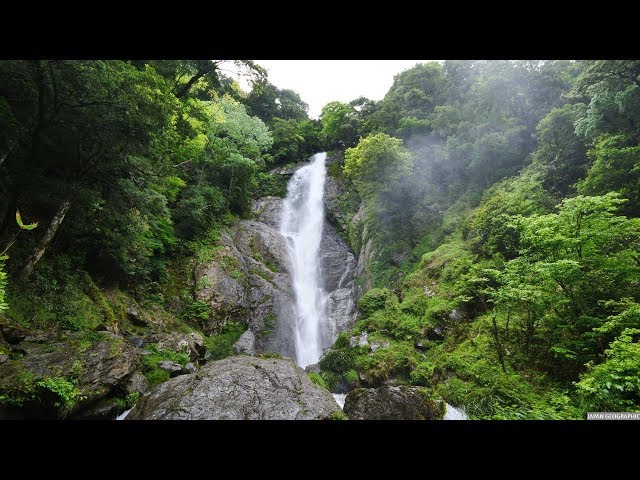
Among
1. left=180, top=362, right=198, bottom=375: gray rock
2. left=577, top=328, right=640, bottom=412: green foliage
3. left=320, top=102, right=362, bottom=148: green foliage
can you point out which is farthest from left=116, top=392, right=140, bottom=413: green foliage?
left=320, top=102, right=362, bottom=148: green foliage

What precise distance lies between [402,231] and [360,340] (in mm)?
8187

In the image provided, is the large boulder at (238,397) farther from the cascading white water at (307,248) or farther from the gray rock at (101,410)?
the cascading white water at (307,248)

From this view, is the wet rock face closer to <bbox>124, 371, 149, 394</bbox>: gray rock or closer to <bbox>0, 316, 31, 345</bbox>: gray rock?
<bbox>124, 371, 149, 394</bbox>: gray rock

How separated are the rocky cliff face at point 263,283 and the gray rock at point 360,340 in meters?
4.48

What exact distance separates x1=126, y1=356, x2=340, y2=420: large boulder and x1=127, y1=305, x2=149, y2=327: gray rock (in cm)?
572

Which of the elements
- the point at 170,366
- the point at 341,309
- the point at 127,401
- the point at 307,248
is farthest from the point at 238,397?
the point at 307,248

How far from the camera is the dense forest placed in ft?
21.6

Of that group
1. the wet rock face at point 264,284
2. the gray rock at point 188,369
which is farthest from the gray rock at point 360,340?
the gray rock at point 188,369

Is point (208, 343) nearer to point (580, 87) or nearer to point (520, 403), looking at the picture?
point (520, 403)

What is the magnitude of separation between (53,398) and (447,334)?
34.2ft

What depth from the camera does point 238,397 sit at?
5617 mm

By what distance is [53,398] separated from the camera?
217 inches

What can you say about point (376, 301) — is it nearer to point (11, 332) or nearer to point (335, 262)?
point (335, 262)
